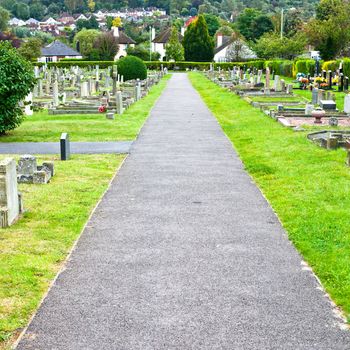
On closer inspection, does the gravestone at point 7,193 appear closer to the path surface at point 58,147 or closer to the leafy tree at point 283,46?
the path surface at point 58,147

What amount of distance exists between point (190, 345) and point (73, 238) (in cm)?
372

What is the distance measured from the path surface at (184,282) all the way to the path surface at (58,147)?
5403 millimetres

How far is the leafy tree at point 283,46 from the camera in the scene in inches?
2933

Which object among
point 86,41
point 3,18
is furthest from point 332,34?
point 3,18

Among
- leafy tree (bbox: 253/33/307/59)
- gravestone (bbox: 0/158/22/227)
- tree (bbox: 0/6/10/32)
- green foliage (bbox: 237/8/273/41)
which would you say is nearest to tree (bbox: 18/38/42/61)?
leafy tree (bbox: 253/33/307/59)

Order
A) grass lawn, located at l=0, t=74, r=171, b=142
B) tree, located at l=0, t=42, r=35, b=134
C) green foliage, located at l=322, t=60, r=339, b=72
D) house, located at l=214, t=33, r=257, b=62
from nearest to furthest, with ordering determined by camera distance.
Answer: tree, located at l=0, t=42, r=35, b=134 → grass lawn, located at l=0, t=74, r=171, b=142 → green foliage, located at l=322, t=60, r=339, b=72 → house, located at l=214, t=33, r=257, b=62

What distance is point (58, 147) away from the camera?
18.3 meters

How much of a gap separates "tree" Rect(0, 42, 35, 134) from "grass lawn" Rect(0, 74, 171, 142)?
0.65m

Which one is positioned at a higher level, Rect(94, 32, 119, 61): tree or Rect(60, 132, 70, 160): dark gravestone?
Rect(94, 32, 119, 61): tree

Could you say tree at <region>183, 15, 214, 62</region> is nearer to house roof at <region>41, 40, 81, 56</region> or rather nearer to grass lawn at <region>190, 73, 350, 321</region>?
house roof at <region>41, 40, 81, 56</region>

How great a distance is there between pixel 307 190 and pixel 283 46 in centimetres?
6714

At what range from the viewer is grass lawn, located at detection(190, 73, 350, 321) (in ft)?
24.9

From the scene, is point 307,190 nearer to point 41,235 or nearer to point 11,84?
point 41,235

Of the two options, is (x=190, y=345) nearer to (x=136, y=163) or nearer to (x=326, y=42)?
(x=136, y=163)
